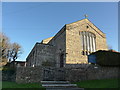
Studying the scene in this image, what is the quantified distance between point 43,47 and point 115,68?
41.2 feet

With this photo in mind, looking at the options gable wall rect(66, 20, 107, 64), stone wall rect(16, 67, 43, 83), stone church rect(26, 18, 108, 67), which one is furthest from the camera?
stone church rect(26, 18, 108, 67)

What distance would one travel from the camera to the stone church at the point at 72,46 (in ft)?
65.7

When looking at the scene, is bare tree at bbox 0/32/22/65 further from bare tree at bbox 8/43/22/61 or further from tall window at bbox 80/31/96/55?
tall window at bbox 80/31/96/55

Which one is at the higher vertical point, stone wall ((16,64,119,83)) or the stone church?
the stone church

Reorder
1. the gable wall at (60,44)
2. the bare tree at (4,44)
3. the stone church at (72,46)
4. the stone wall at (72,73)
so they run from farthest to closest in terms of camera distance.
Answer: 1. the bare tree at (4,44)
2. the gable wall at (60,44)
3. the stone church at (72,46)
4. the stone wall at (72,73)

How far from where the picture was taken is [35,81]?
13.1 metres

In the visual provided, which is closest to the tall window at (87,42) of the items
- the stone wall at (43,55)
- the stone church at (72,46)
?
the stone church at (72,46)

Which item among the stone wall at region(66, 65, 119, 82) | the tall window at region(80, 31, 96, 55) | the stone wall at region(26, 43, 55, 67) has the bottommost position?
the stone wall at region(66, 65, 119, 82)

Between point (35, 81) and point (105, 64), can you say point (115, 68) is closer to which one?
point (105, 64)

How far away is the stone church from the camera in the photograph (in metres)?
20.0

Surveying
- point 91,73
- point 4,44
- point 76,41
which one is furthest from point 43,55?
point 4,44

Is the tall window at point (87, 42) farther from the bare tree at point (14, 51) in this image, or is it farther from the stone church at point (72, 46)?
the bare tree at point (14, 51)

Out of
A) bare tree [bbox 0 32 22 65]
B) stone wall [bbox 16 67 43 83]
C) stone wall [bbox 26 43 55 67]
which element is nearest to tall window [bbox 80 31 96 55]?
stone wall [bbox 26 43 55 67]

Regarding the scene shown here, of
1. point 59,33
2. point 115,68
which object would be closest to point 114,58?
point 115,68
